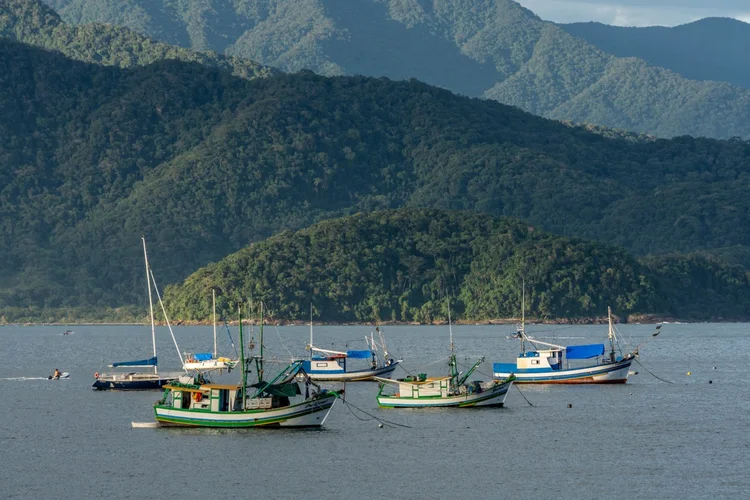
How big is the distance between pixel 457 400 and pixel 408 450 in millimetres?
15653

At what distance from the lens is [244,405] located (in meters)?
72.4

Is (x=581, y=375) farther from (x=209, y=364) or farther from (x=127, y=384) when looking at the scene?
(x=127, y=384)

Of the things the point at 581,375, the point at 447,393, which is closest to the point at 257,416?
the point at 447,393

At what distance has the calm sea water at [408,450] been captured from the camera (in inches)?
2346

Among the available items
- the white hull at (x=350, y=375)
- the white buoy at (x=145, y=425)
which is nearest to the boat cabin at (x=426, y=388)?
the white buoy at (x=145, y=425)

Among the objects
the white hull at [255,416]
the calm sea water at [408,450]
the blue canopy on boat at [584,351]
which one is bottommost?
the calm sea water at [408,450]

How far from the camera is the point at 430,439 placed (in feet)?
239

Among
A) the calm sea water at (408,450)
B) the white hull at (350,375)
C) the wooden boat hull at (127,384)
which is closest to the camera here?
the calm sea water at (408,450)

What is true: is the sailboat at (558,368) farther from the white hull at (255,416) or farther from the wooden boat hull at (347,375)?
the white hull at (255,416)

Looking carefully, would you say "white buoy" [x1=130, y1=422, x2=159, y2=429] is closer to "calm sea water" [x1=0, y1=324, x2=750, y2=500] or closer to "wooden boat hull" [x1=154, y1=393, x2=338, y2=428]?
"calm sea water" [x1=0, y1=324, x2=750, y2=500]

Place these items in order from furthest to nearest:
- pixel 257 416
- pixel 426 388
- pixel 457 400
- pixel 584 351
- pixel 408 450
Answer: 1. pixel 584 351
2. pixel 426 388
3. pixel 457 400
4. pixel 257 416
5. pixel 408 450

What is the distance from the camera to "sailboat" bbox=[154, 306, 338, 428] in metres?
72.2

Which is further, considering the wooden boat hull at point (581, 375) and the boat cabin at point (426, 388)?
the wooden boat hull at point (581, 375)

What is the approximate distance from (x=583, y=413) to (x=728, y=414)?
8.49 meters
